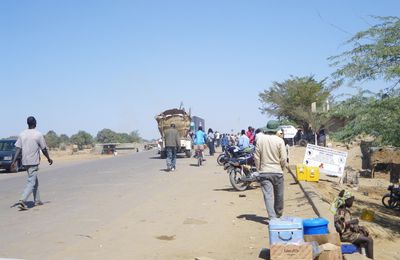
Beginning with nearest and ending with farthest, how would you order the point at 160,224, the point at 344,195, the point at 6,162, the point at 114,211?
the point at 344,195
the point at 160,224
the point at 114,211
the point at 6,162

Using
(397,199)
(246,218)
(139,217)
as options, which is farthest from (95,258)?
(397,199)

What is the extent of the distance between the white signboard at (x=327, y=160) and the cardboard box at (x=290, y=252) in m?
9.40

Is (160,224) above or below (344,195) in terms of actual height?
below

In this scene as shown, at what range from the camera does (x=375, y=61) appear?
10859mm

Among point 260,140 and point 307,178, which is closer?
point 260,140

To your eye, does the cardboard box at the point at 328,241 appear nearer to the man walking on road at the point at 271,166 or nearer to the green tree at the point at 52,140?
the man walking on road at the point at 271,166

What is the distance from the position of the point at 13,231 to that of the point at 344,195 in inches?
224

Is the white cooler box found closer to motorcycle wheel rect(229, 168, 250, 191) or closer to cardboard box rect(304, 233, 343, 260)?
cardboard box rect(304, 233, 343, 260)

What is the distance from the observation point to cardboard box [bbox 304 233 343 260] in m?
6.06

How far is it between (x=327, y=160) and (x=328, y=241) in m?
9.37

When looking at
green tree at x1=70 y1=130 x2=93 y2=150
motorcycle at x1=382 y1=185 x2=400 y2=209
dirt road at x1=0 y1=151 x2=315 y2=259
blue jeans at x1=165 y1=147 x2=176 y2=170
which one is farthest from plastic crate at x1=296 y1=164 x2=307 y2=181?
green tree at x1=70 y1=130 x2=93 y2=150

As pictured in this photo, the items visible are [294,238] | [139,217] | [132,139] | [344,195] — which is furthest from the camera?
Result: [132,139]

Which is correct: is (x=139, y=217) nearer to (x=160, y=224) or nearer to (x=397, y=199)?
(x=160, y=224)

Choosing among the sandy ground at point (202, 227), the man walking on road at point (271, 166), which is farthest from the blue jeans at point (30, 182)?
the man walking on road at point (271, 166)
